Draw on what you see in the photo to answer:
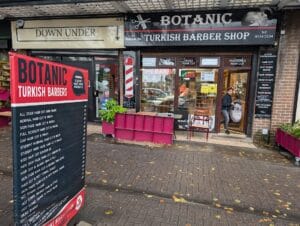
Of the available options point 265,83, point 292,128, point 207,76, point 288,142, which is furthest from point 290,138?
point 207,76

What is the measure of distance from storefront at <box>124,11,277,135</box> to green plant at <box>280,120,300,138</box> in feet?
1.94

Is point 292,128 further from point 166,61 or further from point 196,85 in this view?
point 166,61

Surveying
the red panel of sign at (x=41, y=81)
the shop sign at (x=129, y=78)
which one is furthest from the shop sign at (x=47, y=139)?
the shop sign at (x=129, y=78)

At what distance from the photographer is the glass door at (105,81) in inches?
319

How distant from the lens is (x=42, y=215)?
7.04 ft

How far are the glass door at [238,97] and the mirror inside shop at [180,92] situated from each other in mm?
426

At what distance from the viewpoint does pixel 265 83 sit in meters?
6.81

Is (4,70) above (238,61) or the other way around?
the other way around

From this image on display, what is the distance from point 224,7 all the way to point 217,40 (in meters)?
0.84

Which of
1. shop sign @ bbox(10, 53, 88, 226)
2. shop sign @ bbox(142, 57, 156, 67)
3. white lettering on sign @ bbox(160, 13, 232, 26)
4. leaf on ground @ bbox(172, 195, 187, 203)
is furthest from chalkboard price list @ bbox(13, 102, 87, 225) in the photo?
shop sign @ bbox(142, 57, 156, 67)

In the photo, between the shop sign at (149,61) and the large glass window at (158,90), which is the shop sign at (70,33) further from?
the large glass window at (158,90)

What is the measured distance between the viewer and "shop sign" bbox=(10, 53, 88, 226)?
5.93ft

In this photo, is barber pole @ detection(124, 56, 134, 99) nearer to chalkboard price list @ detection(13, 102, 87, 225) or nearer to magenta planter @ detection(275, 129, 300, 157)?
magenta planter @ detection(275, 129, 300, 157)

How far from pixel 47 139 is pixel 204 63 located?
19.7 feet
